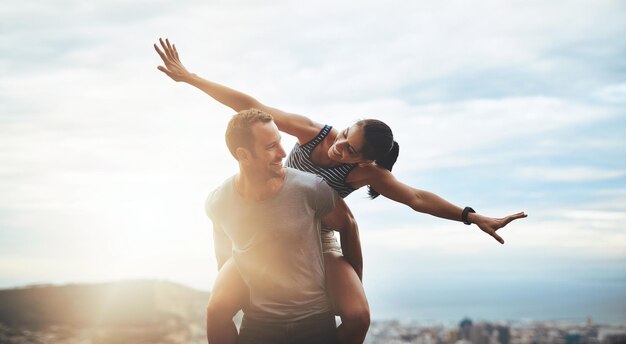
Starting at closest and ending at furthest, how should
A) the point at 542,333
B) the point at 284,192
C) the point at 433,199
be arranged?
the point at 284,192 → the point at 433,199 → the point at 542,333

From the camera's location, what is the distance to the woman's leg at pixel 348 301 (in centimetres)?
339

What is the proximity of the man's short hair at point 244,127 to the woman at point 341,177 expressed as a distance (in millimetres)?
241

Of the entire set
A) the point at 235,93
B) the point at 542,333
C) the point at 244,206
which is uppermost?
the point at 235,93

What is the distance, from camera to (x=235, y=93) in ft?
11.7

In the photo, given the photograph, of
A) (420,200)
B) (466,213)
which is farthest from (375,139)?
(466,213)

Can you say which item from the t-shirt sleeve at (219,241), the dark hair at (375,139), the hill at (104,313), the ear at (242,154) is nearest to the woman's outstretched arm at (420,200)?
the dark hair at (375,139)

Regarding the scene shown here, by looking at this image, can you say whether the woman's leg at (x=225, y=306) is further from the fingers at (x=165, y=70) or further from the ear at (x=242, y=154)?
the fingers at (x=165, y=70)

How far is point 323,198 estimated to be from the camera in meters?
3.36

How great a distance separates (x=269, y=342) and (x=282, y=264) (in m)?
0.41

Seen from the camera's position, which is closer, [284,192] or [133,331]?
[284,192]

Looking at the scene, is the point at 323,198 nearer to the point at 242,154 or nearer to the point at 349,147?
the point at 349,147

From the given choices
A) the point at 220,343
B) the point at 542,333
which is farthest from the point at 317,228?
the point at 542,333

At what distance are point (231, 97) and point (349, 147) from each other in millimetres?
701

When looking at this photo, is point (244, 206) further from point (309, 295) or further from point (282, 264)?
point (309, 295)
